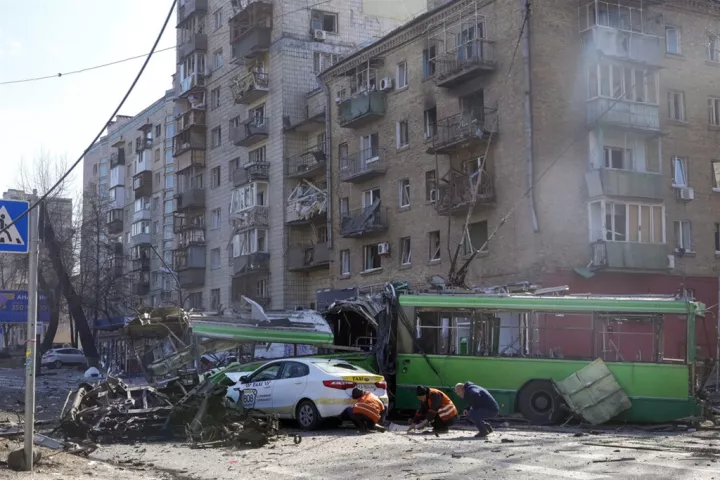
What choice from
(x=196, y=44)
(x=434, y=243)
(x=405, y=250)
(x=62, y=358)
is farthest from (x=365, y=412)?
(x=62, y=358)

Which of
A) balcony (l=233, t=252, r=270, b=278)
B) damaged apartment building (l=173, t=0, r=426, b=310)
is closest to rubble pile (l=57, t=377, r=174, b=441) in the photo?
damaged apartment building (l=173, t=0, r=426, b=310)

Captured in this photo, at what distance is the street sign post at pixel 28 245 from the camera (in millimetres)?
12203

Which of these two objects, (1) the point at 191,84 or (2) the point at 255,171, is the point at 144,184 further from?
(2) the point at 255,171

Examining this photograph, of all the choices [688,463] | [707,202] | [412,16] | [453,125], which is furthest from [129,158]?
[688,463]

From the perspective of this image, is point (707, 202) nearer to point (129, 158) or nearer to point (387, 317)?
point (387, 317)

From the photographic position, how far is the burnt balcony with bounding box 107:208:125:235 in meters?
75.2

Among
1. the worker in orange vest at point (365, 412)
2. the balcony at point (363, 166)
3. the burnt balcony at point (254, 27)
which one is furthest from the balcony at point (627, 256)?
the burnt balcony at point (254, 27)

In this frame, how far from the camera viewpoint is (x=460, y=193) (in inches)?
1407

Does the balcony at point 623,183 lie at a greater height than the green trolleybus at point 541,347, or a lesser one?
greater

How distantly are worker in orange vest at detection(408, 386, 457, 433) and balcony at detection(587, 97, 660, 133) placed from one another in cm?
1872

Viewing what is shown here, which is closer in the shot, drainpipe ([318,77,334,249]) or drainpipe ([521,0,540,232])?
drainpipe ([521,0,540,232])

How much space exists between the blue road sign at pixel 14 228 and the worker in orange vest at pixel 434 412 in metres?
7.89

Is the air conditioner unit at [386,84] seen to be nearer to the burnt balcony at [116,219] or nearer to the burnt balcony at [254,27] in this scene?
the burnt balcony at [254,27]

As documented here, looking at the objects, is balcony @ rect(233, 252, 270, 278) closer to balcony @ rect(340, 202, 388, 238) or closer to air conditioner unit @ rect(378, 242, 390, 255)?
balcony @ rect(340, 202, 388, 238)
